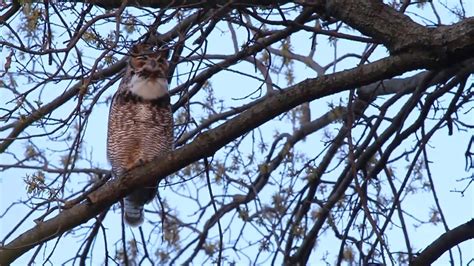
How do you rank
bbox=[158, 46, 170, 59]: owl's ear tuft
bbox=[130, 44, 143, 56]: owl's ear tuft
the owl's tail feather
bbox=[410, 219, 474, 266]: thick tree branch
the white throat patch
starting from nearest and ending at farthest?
1. bbox=[158, 46, 170, 59]: owl's ear tuft
2. bbox=[130, 44, 143, 56]: owl's ear tuft
3. bbox=[410, 219, 474, 266]: thick tree branch
4. the white throat patch
5. the owl's tail feather

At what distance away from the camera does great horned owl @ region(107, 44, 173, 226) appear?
4.91m

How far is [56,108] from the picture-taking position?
4.55 m

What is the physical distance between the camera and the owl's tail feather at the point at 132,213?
16.8ft

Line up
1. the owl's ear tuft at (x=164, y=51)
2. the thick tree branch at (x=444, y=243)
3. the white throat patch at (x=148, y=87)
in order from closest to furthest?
1. the owl's ear tuft at (x=164, y=51)
2. the thick tree branch at (x=444, y=243)
3. the white throat patch at (x=148, y=87)

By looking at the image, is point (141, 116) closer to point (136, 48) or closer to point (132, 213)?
point (132, 213)

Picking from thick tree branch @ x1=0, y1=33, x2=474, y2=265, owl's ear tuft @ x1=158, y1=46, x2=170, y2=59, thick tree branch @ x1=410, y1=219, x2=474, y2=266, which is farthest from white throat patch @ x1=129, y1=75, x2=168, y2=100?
thick tree branch @ x1=410, y1=219, x2=474, y2=266

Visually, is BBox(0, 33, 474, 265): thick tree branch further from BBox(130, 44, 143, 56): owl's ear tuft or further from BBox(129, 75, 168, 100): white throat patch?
BBox(129, 75, 168, 100): white throat patch

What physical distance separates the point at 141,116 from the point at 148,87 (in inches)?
5.9

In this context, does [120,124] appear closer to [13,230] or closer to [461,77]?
[13,230]

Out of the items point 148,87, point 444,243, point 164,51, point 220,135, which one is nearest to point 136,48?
point 164,51

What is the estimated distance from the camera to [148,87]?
4934 millimetres

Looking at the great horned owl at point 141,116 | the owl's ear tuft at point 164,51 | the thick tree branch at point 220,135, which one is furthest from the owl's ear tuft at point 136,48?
the great horned owl at point 141,116

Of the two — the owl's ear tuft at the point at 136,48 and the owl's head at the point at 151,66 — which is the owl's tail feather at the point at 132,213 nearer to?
the owl's head at the point at 151,66

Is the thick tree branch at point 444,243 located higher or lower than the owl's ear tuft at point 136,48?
lower
